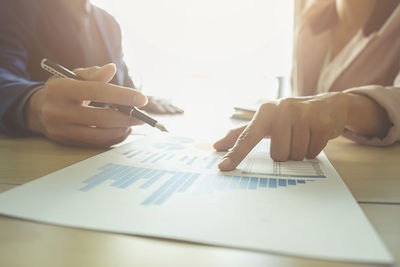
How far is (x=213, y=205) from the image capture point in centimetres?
24

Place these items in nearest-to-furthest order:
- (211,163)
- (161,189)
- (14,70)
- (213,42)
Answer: (161,189) < (211,163) < (14,70) < (213,42)

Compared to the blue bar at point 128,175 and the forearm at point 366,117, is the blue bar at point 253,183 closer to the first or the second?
the blue bar at point 128,175

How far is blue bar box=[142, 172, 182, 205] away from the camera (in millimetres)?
254

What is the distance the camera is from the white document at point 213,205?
7.4 inches

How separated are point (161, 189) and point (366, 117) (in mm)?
452

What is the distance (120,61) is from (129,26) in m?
0.96

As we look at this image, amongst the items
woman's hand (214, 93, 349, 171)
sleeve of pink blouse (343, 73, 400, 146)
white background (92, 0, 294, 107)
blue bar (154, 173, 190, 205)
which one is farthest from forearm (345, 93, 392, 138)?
white background (92, 0, 294, 107)

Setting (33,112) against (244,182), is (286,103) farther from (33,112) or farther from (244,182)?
(33,112)

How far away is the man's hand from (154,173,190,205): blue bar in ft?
0.62

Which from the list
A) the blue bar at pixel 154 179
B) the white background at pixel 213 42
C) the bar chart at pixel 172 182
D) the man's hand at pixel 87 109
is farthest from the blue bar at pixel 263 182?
the white background at pixel 213 42

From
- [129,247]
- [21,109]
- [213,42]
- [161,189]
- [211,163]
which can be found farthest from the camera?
[213,42]

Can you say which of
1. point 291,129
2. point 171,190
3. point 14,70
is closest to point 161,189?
point 171,190

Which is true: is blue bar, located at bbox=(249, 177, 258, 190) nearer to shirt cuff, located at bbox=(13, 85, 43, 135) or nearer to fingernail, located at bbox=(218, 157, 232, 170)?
fingernail, located at bbox=(218, 157, 232, 170)

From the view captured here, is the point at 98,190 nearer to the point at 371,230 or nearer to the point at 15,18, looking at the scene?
the point at 371,230
